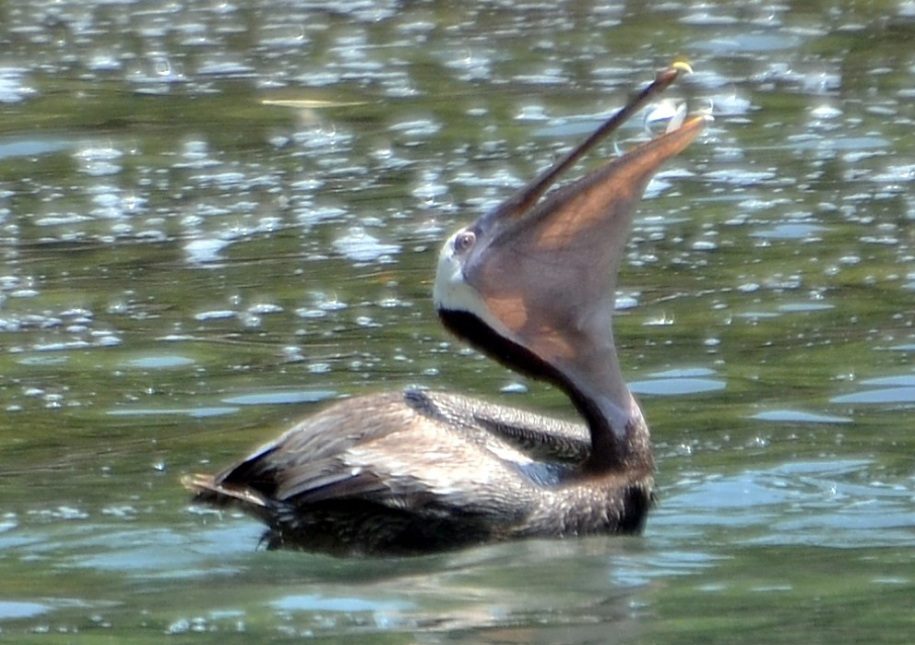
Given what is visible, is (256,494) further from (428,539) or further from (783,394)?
(783,394)

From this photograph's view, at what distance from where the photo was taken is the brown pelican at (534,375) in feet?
20.7

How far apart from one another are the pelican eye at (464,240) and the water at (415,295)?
26.8 inches

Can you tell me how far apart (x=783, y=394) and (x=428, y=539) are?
2088 millimetres

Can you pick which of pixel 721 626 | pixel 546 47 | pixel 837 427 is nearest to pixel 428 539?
pixel 721 626

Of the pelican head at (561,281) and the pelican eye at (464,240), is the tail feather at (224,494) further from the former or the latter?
the pelican eye at (464,240)

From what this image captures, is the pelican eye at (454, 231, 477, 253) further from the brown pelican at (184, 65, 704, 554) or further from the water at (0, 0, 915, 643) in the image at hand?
the water at (0, 0, 915, 643)

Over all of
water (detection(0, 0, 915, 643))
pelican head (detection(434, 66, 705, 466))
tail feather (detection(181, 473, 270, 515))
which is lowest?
water (detection(0, 0, 915, 643))

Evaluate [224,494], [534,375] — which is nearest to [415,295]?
[534,375]

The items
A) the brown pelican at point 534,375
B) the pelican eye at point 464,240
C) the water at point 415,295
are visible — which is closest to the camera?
the water at point 415,295

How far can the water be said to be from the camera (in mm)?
6031

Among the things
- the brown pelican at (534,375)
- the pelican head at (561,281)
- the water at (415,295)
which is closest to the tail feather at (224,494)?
the brown pelican at (534,375)

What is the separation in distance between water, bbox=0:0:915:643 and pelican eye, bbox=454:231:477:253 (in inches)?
26.8

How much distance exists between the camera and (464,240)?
6559 mm

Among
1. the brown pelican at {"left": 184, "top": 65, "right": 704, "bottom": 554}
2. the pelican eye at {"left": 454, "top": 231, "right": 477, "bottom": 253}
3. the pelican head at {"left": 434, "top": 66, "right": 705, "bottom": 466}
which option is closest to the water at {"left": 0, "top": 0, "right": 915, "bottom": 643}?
the brown pelican at {"left": 184, "top": 65, "right": 704, "bottom": 554}
